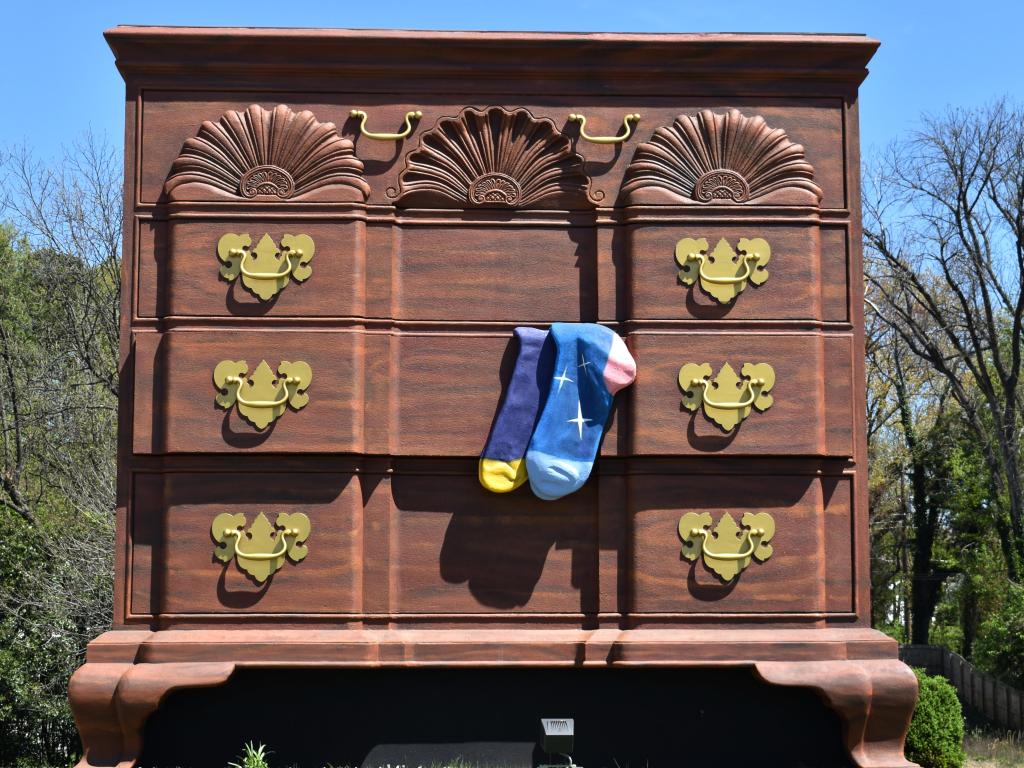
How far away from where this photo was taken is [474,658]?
16.6 feet

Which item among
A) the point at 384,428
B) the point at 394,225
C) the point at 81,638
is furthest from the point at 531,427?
the point at 81,638

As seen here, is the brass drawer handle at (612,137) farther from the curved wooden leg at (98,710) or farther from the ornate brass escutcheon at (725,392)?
the curved wooden leg at (98,710)

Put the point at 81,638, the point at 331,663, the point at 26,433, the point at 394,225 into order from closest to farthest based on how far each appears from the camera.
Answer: the point at 331,663 → the point at 394,225 → the point at 81,638 → the point at 26,433

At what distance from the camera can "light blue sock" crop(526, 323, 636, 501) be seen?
5102mm

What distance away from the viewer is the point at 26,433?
16.3 m

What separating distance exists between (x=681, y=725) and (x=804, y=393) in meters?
1.56

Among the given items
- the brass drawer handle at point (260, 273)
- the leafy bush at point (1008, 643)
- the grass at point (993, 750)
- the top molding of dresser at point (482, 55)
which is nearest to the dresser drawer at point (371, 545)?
the brass drawer handle at point (260, 273)

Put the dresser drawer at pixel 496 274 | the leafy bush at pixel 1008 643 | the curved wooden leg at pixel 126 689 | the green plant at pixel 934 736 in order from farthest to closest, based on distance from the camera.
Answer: the leafy bush at pixel 1008 643, the green plant at pixel 934 736, the dresser drawer at pixel 496 274, the curved wooden leg at pixel 126 689

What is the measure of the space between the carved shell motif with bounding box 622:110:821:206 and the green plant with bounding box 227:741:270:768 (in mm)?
2825

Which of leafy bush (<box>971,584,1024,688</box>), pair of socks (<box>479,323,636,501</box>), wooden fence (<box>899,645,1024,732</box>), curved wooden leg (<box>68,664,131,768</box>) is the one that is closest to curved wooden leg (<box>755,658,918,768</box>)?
pair of socks (<box>479,323,636,501</box>)

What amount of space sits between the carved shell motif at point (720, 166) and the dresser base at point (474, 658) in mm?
1887

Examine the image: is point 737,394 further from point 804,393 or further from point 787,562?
point 787,562

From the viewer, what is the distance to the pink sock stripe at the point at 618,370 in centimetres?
511

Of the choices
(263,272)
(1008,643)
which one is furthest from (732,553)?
(1008,643)
